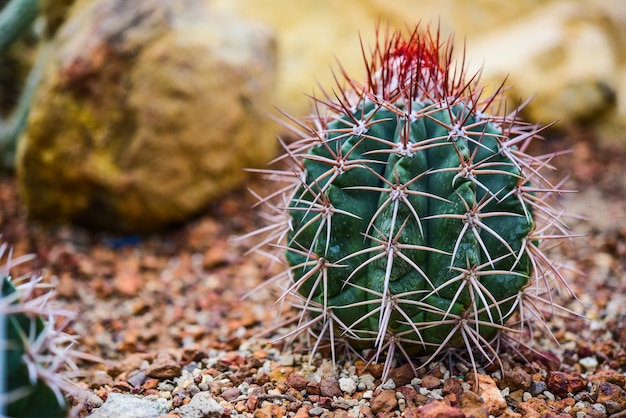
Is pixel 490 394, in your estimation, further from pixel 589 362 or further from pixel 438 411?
pixel 589 362

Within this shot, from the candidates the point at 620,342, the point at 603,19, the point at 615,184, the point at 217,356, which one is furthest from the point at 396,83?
the point at 603,19

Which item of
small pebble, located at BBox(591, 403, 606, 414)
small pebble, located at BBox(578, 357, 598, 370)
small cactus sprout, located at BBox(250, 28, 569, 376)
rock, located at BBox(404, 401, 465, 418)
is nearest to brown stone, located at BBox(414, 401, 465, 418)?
rock, located at BBox(404, 401, 465, 418)

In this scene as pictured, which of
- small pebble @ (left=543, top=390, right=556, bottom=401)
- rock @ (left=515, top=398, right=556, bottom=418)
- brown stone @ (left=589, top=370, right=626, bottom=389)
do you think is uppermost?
brown stone @ (left=589, top=370, right=626, bottom=389)

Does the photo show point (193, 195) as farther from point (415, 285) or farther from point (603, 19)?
point (603, 19)

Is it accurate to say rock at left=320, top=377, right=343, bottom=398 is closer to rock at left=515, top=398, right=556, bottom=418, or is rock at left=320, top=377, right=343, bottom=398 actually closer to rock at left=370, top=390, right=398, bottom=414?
rock at left=370, top=390, right=398, bottom=414

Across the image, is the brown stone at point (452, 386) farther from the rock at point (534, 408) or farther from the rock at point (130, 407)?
the rock at point (130, 407)

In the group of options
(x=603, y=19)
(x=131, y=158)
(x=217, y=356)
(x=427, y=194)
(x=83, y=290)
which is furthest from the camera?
(x=603, y=19)
